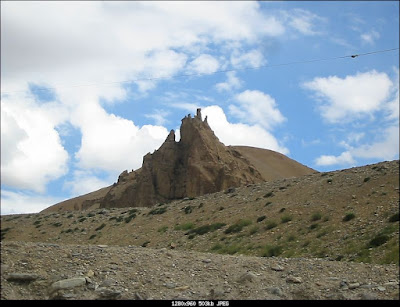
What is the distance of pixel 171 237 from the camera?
93.1 feet

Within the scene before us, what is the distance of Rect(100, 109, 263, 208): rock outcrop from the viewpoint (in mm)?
53344

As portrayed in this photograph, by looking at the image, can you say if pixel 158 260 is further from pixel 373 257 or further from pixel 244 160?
pixel 244 160

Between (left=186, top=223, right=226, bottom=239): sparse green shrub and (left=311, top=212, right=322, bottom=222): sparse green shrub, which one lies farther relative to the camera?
(left=186, top=223, right=226, bottom=239): sparse green shrub

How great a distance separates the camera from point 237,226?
26047 mm

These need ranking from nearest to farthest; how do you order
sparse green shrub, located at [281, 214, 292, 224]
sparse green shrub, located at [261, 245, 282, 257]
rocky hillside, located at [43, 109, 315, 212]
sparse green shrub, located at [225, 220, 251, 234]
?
sparse green shrub, located at [261, 245, 282, 257] < sparse green shrub, located at [281, 214, 292, 224] < sparse green shrub, located at [225, 220, 251, 234] < rocky hillside, located at [43, 109, 315, 212]

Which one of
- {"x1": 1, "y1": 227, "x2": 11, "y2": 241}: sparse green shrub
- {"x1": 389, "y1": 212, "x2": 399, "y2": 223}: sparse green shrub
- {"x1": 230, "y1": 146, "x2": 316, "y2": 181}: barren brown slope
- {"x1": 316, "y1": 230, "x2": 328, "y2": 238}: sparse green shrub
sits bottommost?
{"x1": 316, "y1": 230, "x2": 328, "y2": 238}: sparse green shrub

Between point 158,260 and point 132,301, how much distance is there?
2412 millimetres

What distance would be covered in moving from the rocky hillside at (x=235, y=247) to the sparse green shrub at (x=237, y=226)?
0.11 meters

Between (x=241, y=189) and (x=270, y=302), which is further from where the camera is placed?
(x=241, y=189)

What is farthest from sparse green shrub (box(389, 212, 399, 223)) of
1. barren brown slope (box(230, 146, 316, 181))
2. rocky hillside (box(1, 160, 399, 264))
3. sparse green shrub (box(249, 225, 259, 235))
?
barren brown slope (box(230, 146, 316, 181))

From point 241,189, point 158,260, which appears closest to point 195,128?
point 241,189

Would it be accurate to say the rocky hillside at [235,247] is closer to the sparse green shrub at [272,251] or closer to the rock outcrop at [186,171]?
the sparse green shrub at [272,251]

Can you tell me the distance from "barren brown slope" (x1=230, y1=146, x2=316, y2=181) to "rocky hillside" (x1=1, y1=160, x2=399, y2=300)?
5883 centimetres

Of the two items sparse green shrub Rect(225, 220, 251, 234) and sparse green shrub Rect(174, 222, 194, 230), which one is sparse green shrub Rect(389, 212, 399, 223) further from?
sparse green shrub Rect(174, 222, 194, 230)
